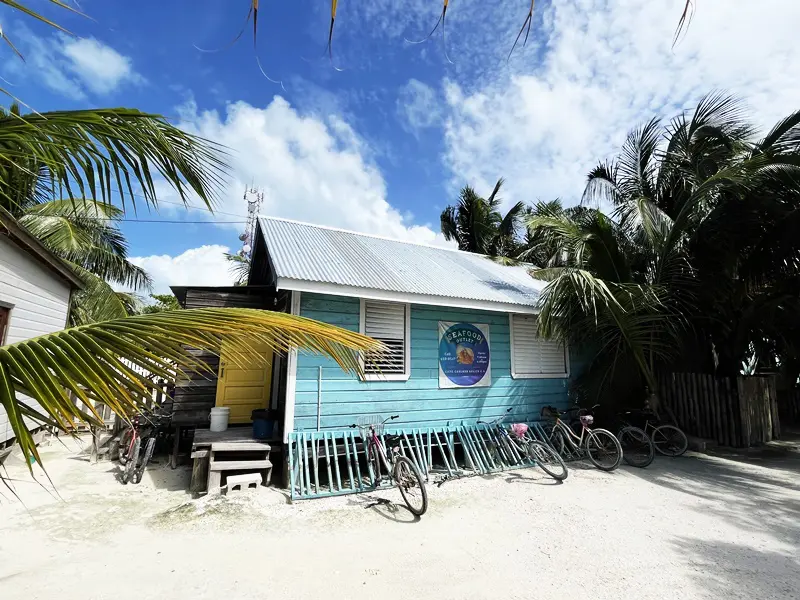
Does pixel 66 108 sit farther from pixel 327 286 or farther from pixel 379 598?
pixel 327 286

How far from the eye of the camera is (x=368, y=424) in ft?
20.7

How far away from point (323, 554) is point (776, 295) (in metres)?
8.89

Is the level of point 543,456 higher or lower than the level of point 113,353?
lower

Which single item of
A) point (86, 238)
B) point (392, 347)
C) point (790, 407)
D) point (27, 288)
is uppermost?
point (86, 238)

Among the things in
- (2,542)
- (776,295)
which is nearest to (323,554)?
(2,542)

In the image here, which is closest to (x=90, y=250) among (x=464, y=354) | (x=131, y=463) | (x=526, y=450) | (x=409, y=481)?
(x=131, y=463)

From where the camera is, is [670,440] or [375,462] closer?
[375,462]

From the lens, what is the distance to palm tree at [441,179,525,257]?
19.9 meters

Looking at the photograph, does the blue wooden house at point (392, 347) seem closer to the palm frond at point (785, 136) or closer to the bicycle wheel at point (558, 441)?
the bicycle wheel at point (558, 441)

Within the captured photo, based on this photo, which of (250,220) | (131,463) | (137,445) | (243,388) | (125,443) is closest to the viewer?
(131,463)

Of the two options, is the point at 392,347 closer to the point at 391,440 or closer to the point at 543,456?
the point at 391,440

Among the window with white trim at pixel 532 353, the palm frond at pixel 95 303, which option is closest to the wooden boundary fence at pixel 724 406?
the window with white trim at pixel 532 353

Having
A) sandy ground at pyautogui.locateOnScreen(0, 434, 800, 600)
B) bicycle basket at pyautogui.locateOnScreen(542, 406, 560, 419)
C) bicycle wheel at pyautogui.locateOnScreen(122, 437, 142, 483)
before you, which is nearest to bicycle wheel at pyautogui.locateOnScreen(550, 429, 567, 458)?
bicycle basket at pyautogui.locateOnScreen(542, 406, 560, 419)

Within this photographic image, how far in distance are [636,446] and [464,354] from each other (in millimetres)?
3732
